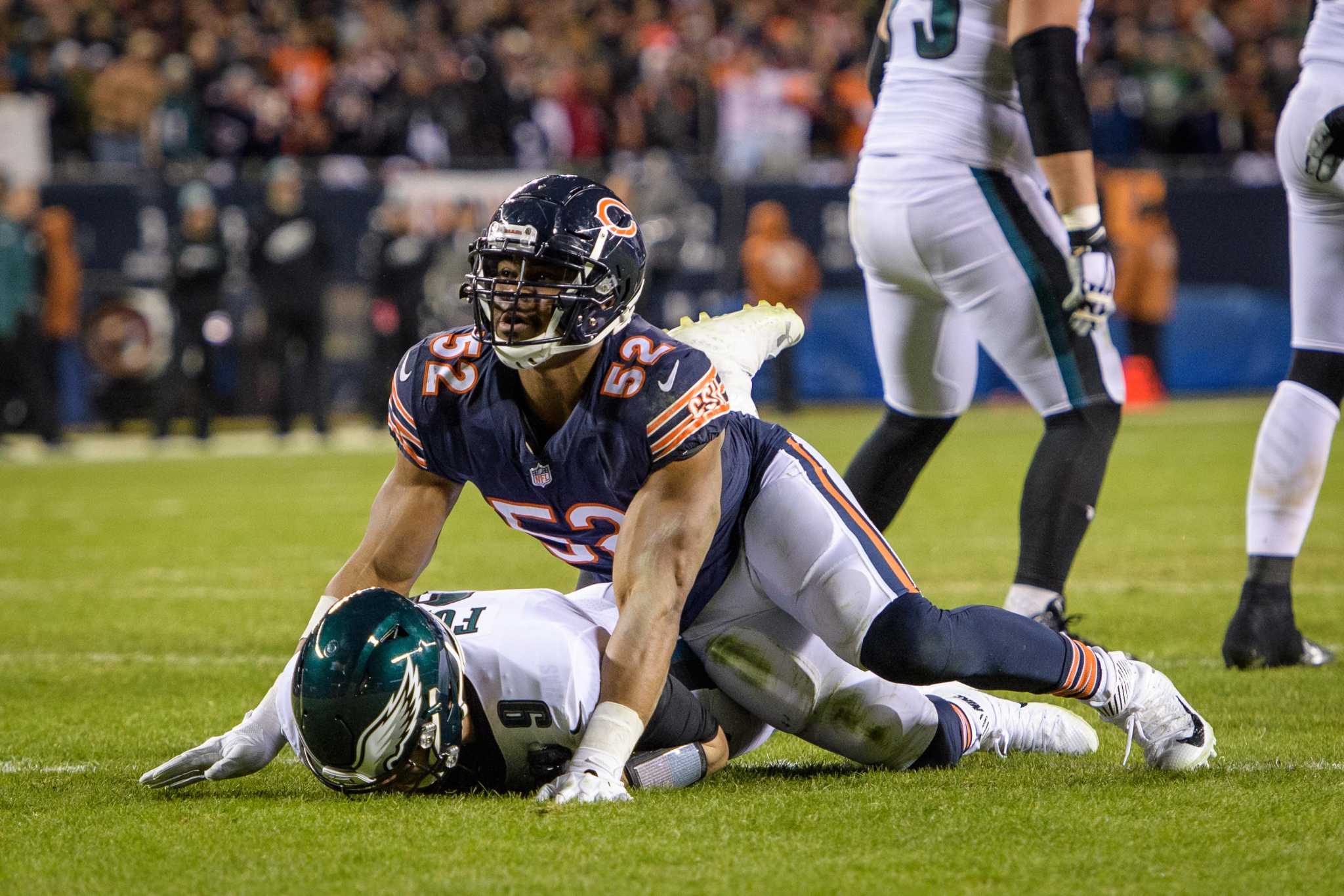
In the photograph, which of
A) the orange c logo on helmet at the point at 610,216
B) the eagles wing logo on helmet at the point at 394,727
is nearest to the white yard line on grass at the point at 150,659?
the eagles wing logo on helmet at the point at 394,727

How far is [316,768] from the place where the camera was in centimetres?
285

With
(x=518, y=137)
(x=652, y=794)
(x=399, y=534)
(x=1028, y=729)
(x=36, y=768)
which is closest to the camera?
(x=652, y=794)

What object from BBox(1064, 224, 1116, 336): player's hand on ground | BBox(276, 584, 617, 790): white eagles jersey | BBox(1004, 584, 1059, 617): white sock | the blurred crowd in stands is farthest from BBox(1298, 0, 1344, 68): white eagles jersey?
the blurred crowd in stands

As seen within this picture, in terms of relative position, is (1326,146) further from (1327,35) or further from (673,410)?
(673,410)

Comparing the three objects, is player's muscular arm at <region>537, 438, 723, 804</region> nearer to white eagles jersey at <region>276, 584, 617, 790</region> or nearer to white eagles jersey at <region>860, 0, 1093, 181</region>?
white eagles jersey at <region>276, 584, 617, 790</region>

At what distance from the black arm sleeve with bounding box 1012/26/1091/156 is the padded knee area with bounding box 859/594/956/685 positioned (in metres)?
1.62

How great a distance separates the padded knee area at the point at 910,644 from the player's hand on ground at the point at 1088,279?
1.45m

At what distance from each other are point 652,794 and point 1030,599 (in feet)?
4.98

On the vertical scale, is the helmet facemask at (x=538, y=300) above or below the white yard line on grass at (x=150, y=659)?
above

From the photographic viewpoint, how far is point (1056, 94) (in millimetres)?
4172

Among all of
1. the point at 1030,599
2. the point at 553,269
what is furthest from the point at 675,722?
the point at 1030,599

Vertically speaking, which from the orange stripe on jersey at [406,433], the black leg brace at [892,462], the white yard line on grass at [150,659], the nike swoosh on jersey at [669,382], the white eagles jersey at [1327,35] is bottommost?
the white yard line on grass at [150,659]

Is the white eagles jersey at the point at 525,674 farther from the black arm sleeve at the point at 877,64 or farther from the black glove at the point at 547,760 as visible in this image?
the black arm sleeve at the point at 877,64

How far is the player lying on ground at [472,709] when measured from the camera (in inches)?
109
